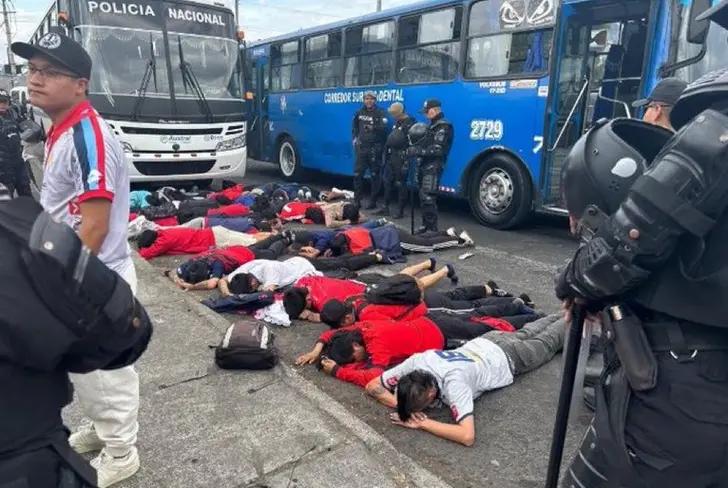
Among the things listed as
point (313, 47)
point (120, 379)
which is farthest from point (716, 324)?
point (313, 47)

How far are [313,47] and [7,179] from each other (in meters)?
6.01

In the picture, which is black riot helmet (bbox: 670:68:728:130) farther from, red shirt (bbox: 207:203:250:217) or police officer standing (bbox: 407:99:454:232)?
red shirt (bbox: 207:203:250:217)

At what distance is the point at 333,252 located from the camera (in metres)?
6.44

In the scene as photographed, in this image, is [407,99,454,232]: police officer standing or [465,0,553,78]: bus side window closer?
[465,0,553,78]: bus side window

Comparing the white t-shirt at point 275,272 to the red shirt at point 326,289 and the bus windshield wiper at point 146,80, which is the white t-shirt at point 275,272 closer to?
the red shirt at point 326,289

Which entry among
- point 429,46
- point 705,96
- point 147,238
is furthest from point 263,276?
point 429,46

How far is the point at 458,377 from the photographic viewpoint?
3.16 m

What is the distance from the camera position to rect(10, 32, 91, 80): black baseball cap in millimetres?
2131

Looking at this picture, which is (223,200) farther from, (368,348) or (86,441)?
(86,441)

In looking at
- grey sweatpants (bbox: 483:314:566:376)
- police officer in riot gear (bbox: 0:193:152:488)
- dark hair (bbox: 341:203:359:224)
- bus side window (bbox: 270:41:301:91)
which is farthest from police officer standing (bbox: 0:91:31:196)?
→ police officer in riot gear (bbox: 0:193:152:488)

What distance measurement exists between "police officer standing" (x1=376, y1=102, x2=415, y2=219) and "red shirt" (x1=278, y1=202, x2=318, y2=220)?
53.2 inches

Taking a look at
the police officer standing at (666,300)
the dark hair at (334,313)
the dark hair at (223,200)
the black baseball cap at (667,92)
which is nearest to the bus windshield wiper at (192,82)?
the dark hair at (223,200)

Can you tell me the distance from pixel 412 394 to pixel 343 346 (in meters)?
0.78

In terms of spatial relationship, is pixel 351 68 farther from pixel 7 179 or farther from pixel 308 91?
pixel 7 179
